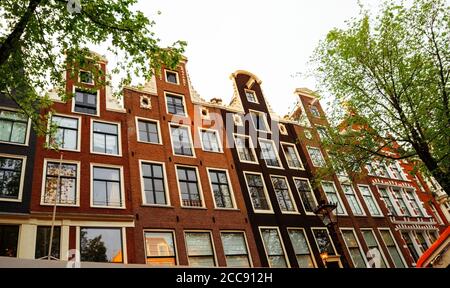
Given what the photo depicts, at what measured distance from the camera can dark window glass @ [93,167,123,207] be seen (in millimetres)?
16031

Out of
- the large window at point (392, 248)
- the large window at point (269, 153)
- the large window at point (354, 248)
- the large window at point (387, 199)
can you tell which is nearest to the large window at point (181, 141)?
the large window at point (269, 153)

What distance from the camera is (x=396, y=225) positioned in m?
26.5

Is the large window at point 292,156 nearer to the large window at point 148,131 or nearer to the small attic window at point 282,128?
the small attic window at point 282,128

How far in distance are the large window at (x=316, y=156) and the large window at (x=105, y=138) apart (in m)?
Result: 16.4

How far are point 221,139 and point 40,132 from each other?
42.1ft

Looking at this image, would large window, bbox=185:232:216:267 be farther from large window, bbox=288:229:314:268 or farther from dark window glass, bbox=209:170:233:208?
large window, bbox=288:229:314:268

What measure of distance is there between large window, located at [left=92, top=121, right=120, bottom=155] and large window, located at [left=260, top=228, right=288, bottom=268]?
10603 mm

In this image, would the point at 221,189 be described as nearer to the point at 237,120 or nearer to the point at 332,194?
the point at 237,120

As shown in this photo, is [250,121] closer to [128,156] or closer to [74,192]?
[128,156]

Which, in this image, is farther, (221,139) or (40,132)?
(221,139)

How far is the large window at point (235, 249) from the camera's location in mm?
17761

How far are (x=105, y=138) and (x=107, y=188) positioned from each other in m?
3.29
